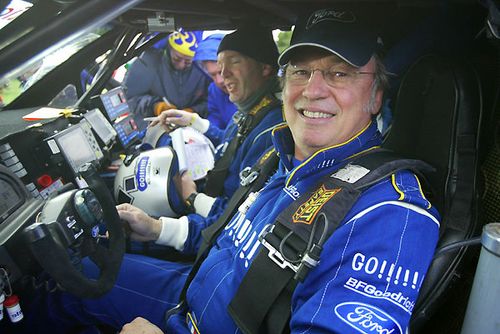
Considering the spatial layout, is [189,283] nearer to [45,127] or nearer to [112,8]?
[45,127]

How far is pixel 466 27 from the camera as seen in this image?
3.19 ft

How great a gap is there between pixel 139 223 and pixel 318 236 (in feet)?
2.77

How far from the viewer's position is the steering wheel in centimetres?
71

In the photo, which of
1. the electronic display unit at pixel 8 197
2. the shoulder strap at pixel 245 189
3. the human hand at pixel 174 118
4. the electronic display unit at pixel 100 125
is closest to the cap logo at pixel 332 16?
the shoulder strap at pixel 245 189

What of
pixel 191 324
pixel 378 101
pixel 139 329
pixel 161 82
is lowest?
pixel 191 324

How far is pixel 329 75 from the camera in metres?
1.07

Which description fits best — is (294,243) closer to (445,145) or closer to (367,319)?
(367,319)

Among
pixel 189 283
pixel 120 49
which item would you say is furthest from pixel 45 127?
pixel 189 283

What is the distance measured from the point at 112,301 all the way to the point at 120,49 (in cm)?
118

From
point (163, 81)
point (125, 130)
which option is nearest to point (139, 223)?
point (125, 130)

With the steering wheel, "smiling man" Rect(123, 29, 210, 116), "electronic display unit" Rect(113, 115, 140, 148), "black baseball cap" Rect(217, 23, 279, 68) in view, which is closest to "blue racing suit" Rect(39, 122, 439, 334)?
the steering wheel

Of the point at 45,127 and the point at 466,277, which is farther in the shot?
the point at 45,127

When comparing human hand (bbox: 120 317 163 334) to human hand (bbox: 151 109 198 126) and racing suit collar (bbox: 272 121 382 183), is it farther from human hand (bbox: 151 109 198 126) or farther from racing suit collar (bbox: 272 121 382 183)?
human hand (bbox: 151 109 198 126)

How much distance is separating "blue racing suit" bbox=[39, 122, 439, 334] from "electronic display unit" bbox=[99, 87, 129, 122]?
3.27 feet
